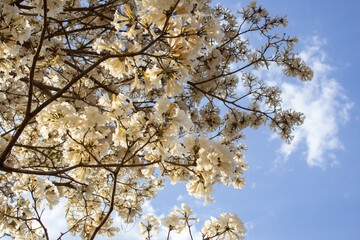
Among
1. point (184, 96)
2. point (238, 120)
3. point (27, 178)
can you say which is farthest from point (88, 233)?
point (238, 120)

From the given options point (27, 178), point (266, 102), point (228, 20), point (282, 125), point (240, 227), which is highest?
point (228, 20)

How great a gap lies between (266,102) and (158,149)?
13.3ft

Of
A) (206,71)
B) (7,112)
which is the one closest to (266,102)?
(206,71)

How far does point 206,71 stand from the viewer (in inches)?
196

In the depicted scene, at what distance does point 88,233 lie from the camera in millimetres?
4852

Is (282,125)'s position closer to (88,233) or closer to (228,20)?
(228,20)

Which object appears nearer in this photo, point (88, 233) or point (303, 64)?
point (88, 233)

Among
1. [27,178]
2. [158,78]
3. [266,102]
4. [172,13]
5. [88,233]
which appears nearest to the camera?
[172,13]

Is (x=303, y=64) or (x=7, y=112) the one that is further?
(x=303, y=64)

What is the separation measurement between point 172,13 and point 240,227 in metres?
2.15

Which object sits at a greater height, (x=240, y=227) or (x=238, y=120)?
(x=238, y=120)

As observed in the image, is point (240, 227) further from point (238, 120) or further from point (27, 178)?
point (238, 120)

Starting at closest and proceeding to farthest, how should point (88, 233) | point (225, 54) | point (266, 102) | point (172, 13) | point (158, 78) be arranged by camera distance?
point (172, 13)
point (158, 78)
point (88, 233)
point (225, 54)
point (266, 102)

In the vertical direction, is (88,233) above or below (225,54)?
below
